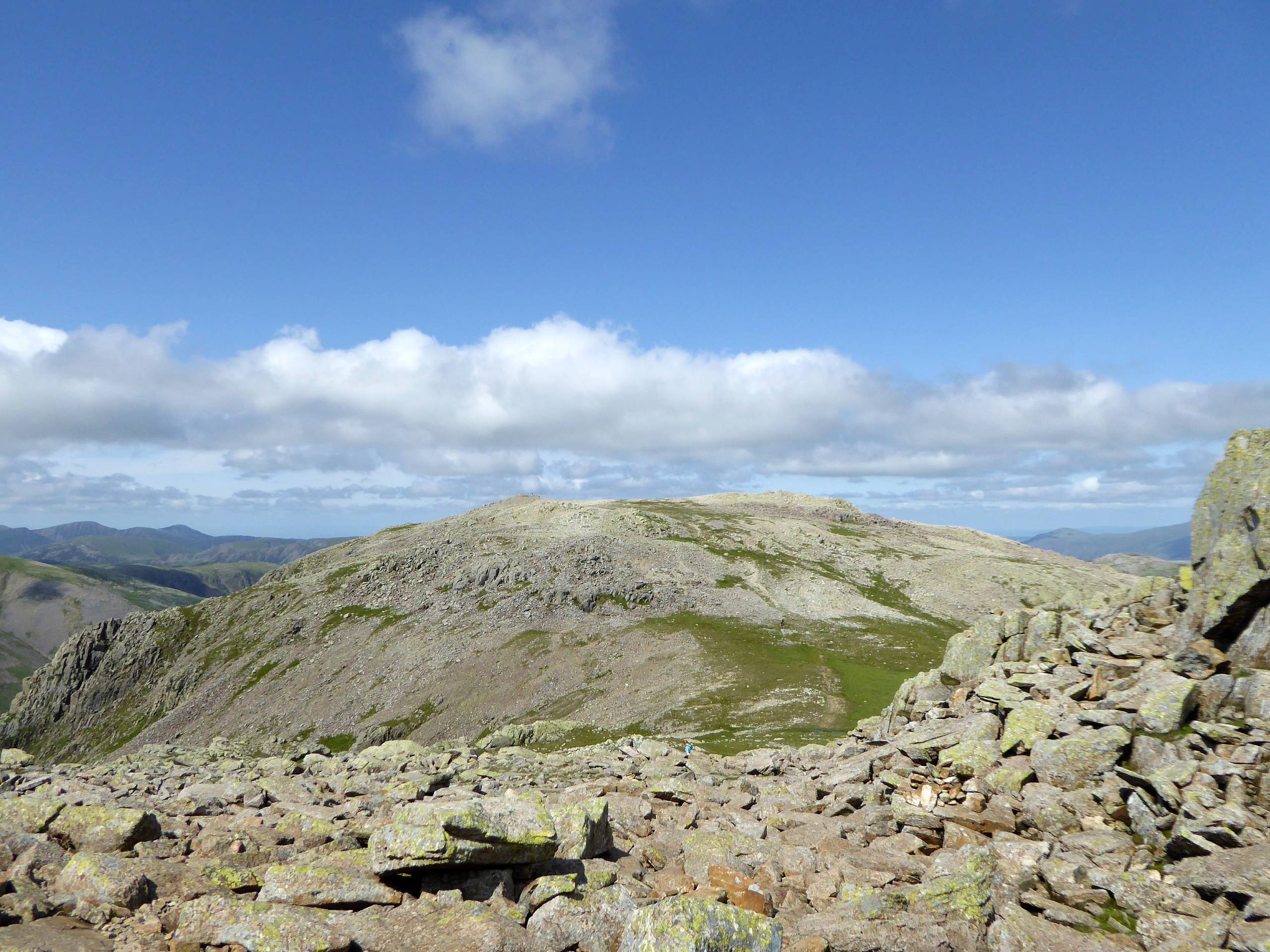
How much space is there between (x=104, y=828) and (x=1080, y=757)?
29.8m

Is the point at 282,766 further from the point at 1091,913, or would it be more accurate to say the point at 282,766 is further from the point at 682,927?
the point at 1091,913

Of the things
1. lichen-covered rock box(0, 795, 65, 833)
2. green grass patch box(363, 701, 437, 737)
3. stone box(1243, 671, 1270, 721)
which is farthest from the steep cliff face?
green grass patch box(363, 701, 437, 737)

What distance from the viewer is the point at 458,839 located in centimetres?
1527

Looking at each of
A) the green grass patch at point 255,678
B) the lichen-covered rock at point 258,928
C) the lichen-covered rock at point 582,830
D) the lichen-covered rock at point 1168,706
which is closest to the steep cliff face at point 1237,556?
the lichen-covered rock at point 1168,706

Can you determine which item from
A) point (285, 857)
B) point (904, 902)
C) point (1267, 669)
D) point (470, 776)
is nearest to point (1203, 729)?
point (1267, 669)

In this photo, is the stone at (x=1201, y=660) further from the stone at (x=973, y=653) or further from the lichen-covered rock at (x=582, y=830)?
the lichen-covered rock at (x=582, y=830)

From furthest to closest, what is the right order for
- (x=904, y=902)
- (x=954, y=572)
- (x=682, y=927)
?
1. (x=954, y=572)
2. (x=904, y=902)
3. (x=682, y=927)

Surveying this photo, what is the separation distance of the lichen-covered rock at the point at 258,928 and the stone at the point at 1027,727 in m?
23.4

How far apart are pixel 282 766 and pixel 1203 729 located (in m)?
45.2

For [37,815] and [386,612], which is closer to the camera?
[37,815]

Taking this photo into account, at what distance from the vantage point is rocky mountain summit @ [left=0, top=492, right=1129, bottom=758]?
309 ft

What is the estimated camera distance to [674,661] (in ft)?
344

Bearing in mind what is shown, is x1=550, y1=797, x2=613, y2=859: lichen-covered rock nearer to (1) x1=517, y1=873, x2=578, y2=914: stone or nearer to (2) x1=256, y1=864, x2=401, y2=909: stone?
(1) x1=517, y1=873, x2=578, y2=914: stone

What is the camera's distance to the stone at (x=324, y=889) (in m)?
14.6
